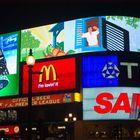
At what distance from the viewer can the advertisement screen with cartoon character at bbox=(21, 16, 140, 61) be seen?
165 ft

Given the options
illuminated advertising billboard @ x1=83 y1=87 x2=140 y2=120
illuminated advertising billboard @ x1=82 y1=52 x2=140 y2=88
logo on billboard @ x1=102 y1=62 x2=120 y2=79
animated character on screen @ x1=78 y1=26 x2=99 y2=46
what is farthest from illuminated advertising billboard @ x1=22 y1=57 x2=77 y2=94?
logo on billboard @ x1=102 y1=62 x2=120 y2=79

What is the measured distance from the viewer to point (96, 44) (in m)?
50.5

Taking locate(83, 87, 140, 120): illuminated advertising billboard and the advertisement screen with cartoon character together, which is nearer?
locate(83, 87, 140, 120): illuminated advertising billboard

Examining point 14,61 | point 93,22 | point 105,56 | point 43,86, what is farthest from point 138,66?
point 14,61

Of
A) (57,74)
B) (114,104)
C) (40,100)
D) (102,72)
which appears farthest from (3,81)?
(114,104)

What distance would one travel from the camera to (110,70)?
4906 cm

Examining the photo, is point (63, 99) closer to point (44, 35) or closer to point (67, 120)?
point (67, 120)

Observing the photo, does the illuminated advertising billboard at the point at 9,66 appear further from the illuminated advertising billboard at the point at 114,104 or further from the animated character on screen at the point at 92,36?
the illuminated advertising billboard at the point at 114,104

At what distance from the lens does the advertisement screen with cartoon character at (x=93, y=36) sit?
5038 centimetres

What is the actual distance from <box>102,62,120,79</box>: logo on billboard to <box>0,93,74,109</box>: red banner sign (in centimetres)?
472

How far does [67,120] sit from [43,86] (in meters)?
7.73

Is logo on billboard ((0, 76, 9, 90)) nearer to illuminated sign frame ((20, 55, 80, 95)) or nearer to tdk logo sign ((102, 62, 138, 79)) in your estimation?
illuminated sign frame ((20, 55, 80, 95))

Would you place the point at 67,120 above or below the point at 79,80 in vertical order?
below

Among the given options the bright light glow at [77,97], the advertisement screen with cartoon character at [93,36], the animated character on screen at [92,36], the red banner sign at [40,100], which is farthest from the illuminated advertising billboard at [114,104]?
the animated character on screen at [92,36]
